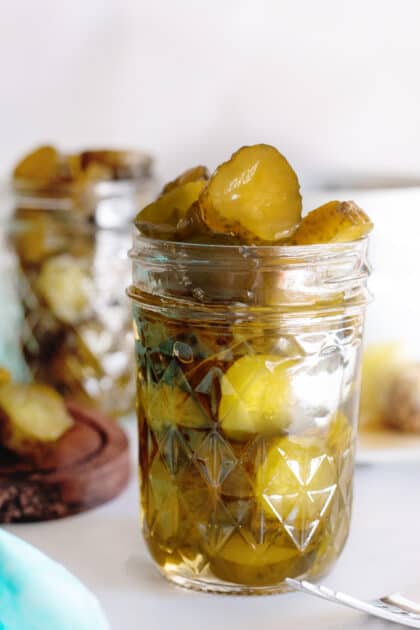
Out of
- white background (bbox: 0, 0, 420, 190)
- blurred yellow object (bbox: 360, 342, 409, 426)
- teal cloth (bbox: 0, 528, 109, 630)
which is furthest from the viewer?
white background (bbox: 0, 0, 420, 190)

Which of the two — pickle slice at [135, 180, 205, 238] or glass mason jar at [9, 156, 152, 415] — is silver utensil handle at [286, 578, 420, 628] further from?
glass mason jar at [9, 156, 152, 415]

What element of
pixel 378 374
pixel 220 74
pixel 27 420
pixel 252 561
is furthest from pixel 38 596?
pixel 220 74

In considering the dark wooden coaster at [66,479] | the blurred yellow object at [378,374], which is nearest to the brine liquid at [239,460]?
the dark wooden coaster at [66,479]

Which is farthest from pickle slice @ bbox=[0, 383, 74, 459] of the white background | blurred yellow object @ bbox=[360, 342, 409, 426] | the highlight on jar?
the white background

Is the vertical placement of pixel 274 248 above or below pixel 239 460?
above

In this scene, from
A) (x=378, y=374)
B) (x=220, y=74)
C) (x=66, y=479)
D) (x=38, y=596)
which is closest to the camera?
(x=38, y=596)

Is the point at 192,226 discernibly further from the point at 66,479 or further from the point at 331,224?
the point at 66,479

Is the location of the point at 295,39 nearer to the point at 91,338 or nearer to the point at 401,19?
the point at 401,19
